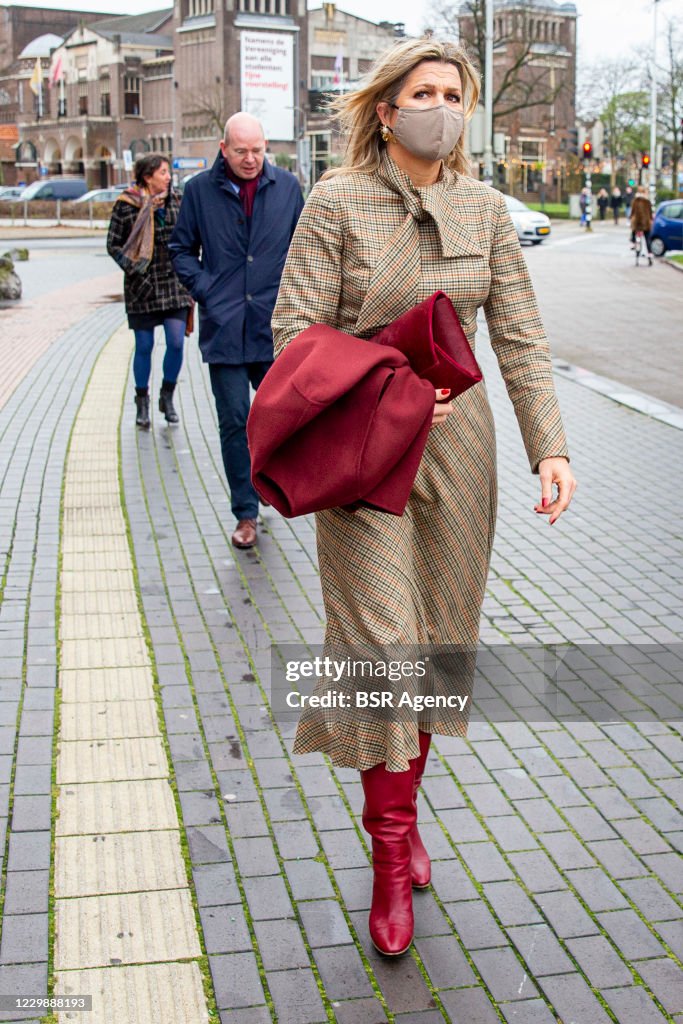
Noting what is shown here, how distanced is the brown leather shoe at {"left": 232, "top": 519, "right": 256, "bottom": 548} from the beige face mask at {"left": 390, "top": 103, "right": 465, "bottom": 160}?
11.9ft

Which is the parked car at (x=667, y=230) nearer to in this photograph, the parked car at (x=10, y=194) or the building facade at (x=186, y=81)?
the parked car at (x=10, y=194)

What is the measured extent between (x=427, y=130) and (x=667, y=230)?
35099mm

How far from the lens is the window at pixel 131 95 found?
380 feet

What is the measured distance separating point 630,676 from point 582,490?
3200 millimetres

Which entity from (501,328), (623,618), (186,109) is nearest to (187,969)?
(501,328)

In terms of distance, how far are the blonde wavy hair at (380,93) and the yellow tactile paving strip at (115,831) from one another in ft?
5.92

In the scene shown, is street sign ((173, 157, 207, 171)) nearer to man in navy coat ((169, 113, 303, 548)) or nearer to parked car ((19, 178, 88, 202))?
parked car ((19, 178, 88, 202))

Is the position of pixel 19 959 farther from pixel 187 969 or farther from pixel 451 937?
pixel 451 937

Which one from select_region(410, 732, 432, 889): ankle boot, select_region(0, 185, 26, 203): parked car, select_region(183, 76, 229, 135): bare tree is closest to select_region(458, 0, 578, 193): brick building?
select_region(183, 76, 229, 135): bare tree

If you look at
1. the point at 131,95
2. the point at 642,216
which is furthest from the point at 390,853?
the point at 131,95

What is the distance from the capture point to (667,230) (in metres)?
36.5

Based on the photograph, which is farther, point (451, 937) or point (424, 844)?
point (424, 844)

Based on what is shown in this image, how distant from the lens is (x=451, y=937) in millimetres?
3211

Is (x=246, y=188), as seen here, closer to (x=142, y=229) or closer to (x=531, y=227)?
(x=142, y=229)
